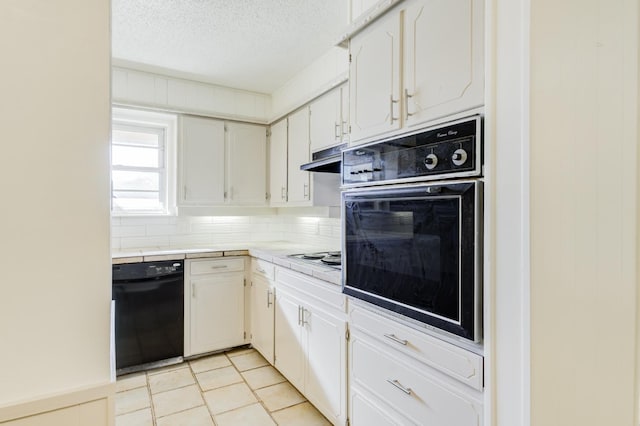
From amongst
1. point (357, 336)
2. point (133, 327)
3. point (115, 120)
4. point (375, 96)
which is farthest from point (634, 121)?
point (115, 120)

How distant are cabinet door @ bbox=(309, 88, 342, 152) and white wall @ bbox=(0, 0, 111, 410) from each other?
1.78m

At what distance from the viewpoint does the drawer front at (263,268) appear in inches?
105

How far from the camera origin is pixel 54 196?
2.50 ft

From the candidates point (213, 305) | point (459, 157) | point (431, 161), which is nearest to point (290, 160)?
point (213, 305)

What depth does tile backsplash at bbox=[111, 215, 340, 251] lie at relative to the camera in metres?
3.16

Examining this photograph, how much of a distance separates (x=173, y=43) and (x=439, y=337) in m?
2.74

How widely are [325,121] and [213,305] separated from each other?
1851 millimetres

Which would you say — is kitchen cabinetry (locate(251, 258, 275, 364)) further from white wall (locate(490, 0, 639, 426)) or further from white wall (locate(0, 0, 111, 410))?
white wall (locate(490, 0, 639, 426))

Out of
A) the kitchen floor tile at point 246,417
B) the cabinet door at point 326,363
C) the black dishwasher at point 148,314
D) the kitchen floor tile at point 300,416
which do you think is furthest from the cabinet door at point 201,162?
the kitchen floor tile at point 300,416

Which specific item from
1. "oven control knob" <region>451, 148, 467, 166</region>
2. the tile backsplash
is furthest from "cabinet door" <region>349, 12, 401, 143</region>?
the tile backsplash

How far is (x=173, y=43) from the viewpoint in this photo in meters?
2.61

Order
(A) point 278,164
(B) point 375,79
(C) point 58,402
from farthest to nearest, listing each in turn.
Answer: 1. (A) point 278,164
2. (B) point 375,79
3. (C) point 58,402

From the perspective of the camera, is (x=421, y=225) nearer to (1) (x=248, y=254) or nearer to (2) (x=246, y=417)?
(2) (x=246, y=417)

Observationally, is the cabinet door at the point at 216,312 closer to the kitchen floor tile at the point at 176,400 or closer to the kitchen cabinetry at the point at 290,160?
the kitchen floor tile at the point at 176,400
